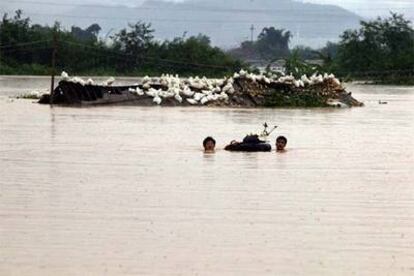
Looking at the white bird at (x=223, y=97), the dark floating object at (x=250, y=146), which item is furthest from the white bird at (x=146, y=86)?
the dark floating object at (x=250, y=146)

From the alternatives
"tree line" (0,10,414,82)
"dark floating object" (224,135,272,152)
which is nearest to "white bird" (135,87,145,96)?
"dark floating object" (224,135,272,152)

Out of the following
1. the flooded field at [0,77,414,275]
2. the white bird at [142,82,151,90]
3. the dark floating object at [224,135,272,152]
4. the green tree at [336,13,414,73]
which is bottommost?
the flooded field at [0,77,414,275]

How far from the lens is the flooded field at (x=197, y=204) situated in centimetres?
725

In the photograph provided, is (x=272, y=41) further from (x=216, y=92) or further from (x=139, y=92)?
(x=139, y=92)

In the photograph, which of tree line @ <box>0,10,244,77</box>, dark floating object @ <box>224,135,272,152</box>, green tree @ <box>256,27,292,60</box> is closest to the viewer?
dark floating object @ <box>224,135,272,152</box>

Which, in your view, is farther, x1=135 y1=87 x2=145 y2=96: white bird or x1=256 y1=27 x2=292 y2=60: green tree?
x1=256 y1=27 x2=292 y2=60: green tree

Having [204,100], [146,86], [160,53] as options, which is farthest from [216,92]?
[160,53]

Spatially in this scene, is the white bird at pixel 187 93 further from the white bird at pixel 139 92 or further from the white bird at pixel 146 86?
the white bird at pixel 139 92

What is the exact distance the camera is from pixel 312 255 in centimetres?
746

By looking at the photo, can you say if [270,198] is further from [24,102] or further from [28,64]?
[28,64]

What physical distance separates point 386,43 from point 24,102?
44.2 metres

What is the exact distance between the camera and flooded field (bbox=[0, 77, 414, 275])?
725cm

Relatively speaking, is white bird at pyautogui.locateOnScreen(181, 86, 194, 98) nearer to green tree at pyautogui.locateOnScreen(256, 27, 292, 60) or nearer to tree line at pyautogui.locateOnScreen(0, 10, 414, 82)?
tree line at pyautogui.locateOnScreen(0, 10, 414, 82)

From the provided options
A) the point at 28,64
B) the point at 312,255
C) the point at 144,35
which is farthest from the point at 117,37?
the point at 312,255
